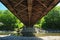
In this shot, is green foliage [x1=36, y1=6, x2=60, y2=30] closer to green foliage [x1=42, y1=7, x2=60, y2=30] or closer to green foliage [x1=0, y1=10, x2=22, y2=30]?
green foliage [x1=42, y1=7, x2=60, y2=30]

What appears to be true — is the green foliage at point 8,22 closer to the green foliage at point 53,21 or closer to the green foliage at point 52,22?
the green foliage at point 52,22

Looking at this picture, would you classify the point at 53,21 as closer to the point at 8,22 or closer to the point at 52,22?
the point at 52,22

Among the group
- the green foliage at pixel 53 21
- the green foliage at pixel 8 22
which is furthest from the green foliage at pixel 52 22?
the green foliage at pixel 8 22

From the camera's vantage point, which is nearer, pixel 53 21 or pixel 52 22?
pixel 52 22

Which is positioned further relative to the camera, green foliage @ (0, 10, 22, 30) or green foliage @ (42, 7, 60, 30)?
green foliage @ (42, 7, 60, 30)

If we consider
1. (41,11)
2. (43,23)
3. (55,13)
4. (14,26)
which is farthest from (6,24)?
(41,11)

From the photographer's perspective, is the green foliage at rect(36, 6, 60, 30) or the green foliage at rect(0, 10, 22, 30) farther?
the green foliage at rect(36, 6, 60, 30)

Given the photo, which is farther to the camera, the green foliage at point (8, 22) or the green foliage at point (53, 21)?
the green foliage at point (53, 21)

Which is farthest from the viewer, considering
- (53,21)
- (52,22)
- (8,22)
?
(8,22)

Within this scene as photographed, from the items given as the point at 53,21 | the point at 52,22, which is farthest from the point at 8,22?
the point at 53,21

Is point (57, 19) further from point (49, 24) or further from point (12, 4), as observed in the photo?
point (12, 4)

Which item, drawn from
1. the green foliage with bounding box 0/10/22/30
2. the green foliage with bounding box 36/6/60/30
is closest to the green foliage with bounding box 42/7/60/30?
the green foliage with bounding box 36/6/60/30

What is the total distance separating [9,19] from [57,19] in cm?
1288

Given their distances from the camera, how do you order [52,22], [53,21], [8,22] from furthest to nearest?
1. [8,22]
2. [53,21]
3. [52,22]
